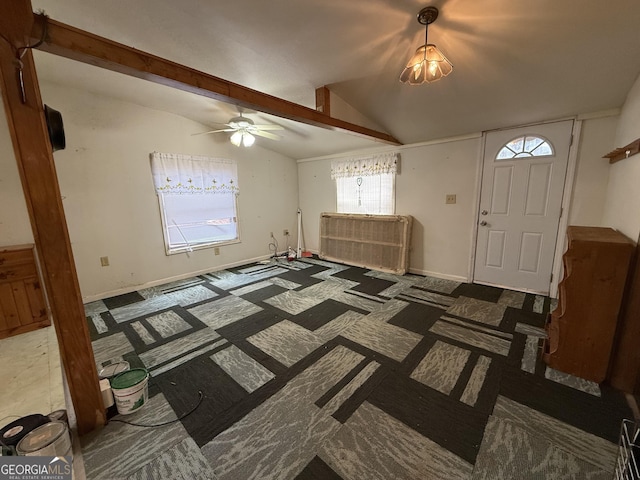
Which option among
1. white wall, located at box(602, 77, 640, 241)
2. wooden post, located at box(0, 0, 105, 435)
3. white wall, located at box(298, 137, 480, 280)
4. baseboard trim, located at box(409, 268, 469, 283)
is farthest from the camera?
baseboard trim, located at box(409, 268, 469, 283)

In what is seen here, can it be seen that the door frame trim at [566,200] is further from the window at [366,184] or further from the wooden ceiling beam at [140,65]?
the wooden ceiling beam at [140,65]

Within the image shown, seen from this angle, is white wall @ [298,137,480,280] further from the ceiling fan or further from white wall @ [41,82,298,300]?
white wall @ [41,82,298,300]

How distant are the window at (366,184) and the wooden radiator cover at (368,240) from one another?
202mm

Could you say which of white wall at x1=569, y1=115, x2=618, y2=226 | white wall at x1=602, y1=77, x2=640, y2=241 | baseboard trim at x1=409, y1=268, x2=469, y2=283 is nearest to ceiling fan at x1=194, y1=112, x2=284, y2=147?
baseboard trim at x1=409, y1=268, x2=469, y2=283

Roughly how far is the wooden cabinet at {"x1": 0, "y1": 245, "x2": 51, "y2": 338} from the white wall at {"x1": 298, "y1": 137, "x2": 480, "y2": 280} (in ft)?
14.6

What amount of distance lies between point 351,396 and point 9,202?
12.5 feet

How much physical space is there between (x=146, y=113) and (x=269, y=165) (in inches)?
80.5

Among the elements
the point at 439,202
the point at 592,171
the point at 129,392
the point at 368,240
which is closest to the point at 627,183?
the point at 592,171

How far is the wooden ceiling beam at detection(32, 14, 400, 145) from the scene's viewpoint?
1.25m

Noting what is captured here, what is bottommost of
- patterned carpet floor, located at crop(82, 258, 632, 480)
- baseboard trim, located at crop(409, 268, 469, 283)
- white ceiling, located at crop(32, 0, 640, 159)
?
patterned carpet floor, located at crop(82, 258, 632, 480)

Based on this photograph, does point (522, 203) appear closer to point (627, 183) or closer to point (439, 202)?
point (439, 202)

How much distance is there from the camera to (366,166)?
436cm

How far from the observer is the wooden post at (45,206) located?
3.69 ft

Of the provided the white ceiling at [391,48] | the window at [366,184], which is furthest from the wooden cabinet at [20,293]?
the window at [366,184]
